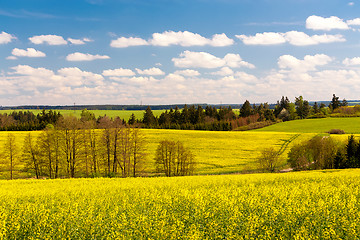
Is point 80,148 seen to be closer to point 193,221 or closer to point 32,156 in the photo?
point 32,156

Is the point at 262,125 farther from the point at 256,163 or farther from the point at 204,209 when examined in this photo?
the point at 204,209

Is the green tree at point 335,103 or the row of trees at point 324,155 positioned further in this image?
the green tree at point 335,103

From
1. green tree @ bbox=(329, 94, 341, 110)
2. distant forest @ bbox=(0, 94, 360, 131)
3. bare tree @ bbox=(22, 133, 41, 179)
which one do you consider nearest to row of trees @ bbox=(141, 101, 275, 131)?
distant forest @ bbox=(0, 94, 360, 131)

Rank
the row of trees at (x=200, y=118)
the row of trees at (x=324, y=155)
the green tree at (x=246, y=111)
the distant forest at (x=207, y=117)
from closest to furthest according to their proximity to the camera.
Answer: the row of trees at (x=324, y=155), the distant forest at (x=207, y=117), the row of trees at (x=200, y=118), the green tree at (x=246, y=111)

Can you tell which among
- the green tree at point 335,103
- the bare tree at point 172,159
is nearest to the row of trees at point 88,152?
the bare tree at point 172,159

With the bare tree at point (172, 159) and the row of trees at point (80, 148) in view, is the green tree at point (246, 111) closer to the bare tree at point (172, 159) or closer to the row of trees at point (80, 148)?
the bare tree at point (172, 159)

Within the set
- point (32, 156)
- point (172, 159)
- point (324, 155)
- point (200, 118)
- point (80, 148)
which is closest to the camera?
point (80, 148)

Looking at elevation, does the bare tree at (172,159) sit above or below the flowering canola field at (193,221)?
below

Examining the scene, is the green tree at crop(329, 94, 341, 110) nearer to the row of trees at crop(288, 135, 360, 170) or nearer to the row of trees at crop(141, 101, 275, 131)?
the row of trees at crop(141, 101, 275, 131)

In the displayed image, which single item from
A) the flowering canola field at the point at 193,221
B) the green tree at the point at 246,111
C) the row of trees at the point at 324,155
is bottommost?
the row of trees at the point at 324,155

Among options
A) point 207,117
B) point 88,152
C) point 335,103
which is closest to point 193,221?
point 88,152

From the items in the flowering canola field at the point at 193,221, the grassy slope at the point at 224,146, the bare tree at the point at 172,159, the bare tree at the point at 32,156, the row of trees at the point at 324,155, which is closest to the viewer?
the flowering canola field at the point at 193,221

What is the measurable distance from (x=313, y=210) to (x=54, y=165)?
44.5 metres

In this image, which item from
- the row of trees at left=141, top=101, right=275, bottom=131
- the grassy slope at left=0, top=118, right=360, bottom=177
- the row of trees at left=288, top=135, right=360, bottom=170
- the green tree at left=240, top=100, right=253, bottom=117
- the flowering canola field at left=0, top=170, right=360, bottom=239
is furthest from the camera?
the green tree at left=240, top=100, right=253, bottom=117
